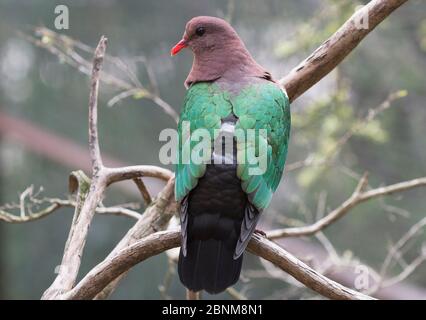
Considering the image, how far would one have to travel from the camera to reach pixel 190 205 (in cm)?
304

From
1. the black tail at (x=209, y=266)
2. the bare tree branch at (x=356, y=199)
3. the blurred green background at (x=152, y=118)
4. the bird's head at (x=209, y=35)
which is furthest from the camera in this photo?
the blurred green background at (x=152, y=118)

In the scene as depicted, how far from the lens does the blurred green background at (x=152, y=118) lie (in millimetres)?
8852

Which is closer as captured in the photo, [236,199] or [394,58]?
[236,199]

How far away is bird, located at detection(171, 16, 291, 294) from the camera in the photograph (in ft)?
9.56

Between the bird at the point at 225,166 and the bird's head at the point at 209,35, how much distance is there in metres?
0.11

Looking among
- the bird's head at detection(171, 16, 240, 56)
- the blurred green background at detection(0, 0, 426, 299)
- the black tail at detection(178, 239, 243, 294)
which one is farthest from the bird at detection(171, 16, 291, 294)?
the blurred green background at detection(0, 0, 426, 299)

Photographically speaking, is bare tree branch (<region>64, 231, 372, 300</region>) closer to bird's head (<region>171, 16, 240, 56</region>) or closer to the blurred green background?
bird's head (<region>171, 16, 240, 56</region>)

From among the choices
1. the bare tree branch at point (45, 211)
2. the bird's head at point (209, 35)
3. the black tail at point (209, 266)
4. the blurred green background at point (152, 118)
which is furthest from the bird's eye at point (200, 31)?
the blurred green background at point (152, 118)

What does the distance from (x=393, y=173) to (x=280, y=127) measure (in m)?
6.09

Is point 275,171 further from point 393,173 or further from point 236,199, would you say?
point 393,173

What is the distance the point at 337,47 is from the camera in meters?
3.50

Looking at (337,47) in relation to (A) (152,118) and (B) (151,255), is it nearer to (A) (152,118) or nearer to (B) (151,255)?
(B) (151,255)

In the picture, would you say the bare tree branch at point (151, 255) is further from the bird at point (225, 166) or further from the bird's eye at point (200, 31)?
the bird's eye at point (200, 31)
